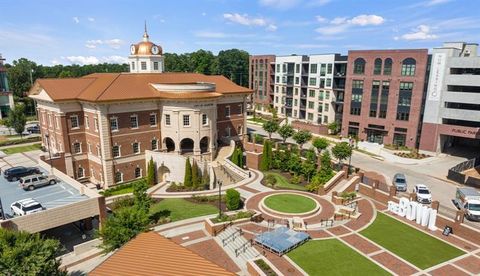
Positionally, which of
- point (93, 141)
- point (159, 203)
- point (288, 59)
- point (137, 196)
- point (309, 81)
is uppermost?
point (288, 59)

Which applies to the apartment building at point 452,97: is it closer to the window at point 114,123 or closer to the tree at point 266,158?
the tree at point 266,158

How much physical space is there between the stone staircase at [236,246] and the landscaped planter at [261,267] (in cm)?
83

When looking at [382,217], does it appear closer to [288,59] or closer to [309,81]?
[309,81]

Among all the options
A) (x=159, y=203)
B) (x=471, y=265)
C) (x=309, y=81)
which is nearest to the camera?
(x=471, y=265)

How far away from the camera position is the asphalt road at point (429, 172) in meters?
36.7

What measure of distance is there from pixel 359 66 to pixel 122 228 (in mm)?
54674

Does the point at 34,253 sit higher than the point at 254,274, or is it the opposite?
the point at 34,253

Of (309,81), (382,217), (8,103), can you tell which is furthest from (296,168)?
(8,103)

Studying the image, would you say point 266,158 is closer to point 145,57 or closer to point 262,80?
point 145,57

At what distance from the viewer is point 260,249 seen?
24.1m

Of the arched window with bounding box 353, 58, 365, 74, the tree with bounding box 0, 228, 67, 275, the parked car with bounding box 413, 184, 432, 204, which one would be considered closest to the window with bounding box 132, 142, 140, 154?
the tree with bounding box 0, 228, 67, 275

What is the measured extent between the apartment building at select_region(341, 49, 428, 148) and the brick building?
106 ft

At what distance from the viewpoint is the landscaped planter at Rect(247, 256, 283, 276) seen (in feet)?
68.1

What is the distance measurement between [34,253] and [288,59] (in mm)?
75337
